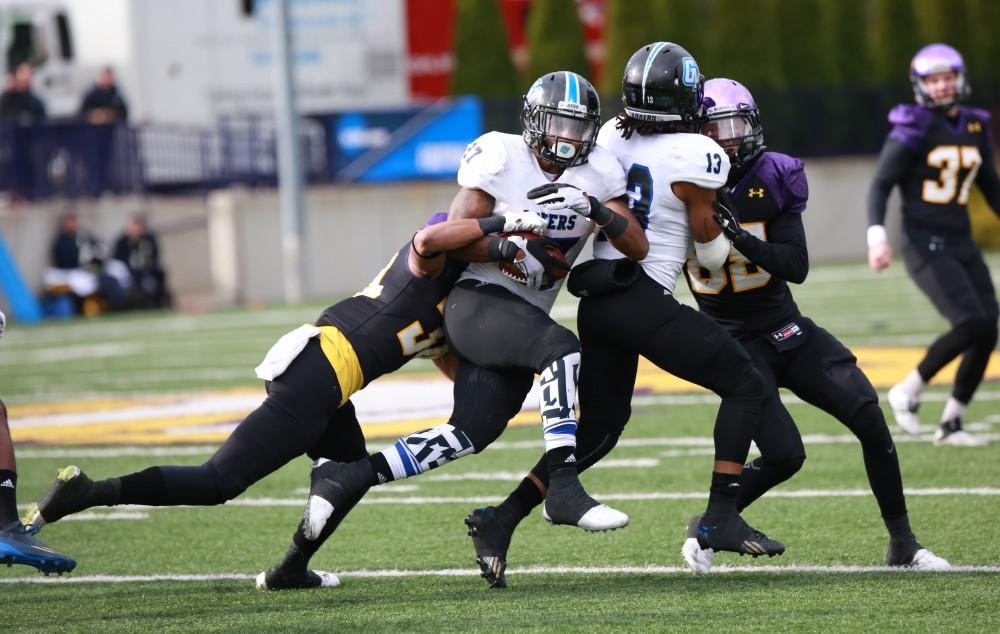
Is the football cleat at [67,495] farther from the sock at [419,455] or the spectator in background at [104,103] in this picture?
the spectator in background at [104,103]

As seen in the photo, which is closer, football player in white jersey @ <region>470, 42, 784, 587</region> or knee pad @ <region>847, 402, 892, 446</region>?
football player in white jersey @ <region>470, 42, 784, 587</region>

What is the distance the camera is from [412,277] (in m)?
5.30

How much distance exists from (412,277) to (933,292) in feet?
12.2

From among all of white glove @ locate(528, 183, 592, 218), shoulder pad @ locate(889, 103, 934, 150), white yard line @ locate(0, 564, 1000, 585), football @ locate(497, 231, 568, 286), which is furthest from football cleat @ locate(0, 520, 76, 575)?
shoulder pad @ locate(889, 103, 934, 150)

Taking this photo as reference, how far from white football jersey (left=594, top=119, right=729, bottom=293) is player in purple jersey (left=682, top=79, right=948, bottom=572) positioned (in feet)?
0.57

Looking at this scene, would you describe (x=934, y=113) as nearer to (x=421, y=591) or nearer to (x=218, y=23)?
(x=421, y=591)

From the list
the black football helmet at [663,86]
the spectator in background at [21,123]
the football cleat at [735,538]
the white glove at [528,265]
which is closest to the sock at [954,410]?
the football cleat at [735,538]

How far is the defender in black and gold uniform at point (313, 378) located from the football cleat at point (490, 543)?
413 mm

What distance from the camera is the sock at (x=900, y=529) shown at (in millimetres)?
5395

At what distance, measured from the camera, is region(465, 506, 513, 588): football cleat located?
519 cm

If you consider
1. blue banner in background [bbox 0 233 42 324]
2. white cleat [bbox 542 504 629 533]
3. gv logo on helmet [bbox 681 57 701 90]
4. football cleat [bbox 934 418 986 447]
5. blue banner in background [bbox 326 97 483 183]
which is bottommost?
blue banner in background [bbox 0 233 42 324]

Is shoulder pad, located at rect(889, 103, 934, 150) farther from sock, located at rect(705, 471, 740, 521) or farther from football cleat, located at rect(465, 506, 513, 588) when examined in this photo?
football cleat, located at rect(465, 506, 513, 588)

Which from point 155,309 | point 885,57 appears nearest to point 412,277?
point 155,309

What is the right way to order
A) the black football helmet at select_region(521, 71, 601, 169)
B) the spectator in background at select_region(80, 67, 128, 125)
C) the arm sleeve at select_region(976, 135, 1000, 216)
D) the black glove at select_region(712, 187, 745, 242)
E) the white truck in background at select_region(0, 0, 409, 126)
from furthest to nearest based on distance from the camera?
the white truck in background at select_region(0, 0, 409, 126) < the spectator in background at select_region(80, 67, 128, 125) < the arm sleeve at select_region(976, 135, 1000, 216) < the black glove at select_region(712, 187, 745, 242) < the black football helmet at select_region(521, 71, 601, 169)
